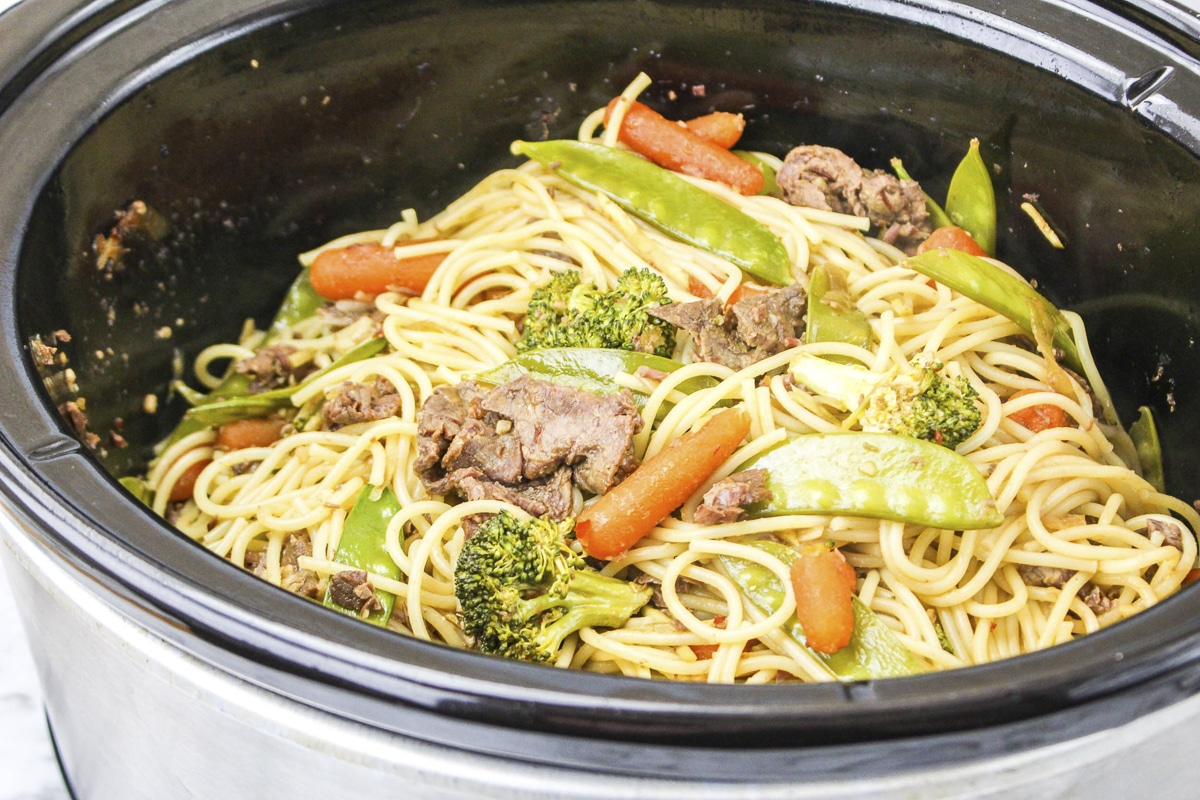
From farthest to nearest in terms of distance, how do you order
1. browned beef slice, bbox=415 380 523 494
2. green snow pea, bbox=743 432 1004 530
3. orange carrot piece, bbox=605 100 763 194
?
orange carrot piece, bbox=605 100 763 194 → browned beef slice, bbox=415 380 523 494 → green snow pea, bbox=743 432 1004 530

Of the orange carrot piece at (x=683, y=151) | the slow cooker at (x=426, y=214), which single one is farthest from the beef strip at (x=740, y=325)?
the slow cooker at (x=426, y=214)

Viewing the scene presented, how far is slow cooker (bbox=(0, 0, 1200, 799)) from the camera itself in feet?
6.05

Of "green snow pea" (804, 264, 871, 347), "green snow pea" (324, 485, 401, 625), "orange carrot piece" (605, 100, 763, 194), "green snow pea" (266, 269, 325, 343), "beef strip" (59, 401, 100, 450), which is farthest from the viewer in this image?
"green snow pea" (266, 269, 325, 343)

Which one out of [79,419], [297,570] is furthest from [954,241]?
[79,419]

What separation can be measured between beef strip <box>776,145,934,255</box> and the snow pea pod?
0.30m

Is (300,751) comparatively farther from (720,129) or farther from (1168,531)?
(720,129)

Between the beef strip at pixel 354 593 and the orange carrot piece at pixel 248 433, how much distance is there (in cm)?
100

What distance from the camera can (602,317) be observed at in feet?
11.0

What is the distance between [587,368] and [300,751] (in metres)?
1.56

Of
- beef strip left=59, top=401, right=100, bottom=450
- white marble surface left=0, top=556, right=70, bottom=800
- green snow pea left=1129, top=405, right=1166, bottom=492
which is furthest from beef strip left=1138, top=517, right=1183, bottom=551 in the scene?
white marble surface left=0, top=556, right=70, bottom=800

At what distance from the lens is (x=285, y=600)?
2.01 metres

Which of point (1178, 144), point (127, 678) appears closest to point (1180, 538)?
point (1178, 144)

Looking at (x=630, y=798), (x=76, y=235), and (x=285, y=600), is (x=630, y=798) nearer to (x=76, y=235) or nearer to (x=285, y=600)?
(x=285, y=600)

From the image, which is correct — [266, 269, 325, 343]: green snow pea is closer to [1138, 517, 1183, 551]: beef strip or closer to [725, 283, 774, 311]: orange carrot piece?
[725, 283, 774, 311]: orange carrot piece
